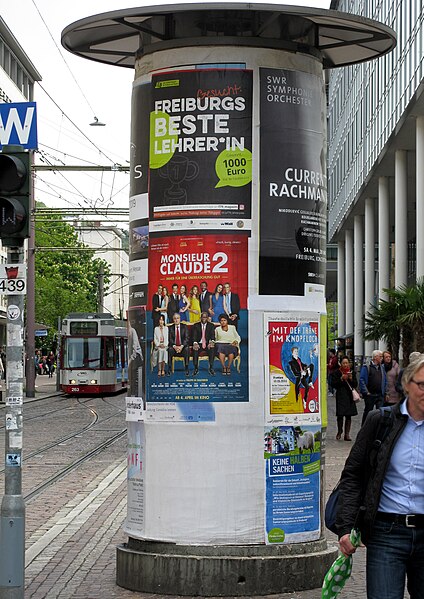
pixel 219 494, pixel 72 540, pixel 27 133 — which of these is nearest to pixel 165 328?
pixel 219 494

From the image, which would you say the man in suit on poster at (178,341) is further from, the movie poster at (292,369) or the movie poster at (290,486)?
the movie poster at (290,486)

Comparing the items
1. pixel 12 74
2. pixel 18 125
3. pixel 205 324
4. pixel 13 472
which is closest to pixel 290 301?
pixel 205 324

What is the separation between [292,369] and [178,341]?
82cm

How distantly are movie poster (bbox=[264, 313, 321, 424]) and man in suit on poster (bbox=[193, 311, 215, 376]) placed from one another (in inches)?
14.9

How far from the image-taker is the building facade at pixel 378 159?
3781 centimetres

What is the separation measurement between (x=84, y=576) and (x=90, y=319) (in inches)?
1449

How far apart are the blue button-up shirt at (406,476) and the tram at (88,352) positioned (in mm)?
40468

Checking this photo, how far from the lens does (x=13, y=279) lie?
8562 millimetres

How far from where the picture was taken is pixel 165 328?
8758 millimetres

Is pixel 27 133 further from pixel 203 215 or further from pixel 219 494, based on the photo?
pixel 219 494

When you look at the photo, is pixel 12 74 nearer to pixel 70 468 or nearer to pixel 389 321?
pixel 389 321

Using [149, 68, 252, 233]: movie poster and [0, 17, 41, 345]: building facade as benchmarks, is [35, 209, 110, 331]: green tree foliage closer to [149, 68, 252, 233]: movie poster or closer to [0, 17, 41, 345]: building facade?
[0, 17, 41, 345]: building facade

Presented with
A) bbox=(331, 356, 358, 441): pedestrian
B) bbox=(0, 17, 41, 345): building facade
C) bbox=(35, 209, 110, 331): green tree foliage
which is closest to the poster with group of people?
bbox=(331, 356, 358, 441): pedestrian

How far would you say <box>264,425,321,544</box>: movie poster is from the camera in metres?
8.50
